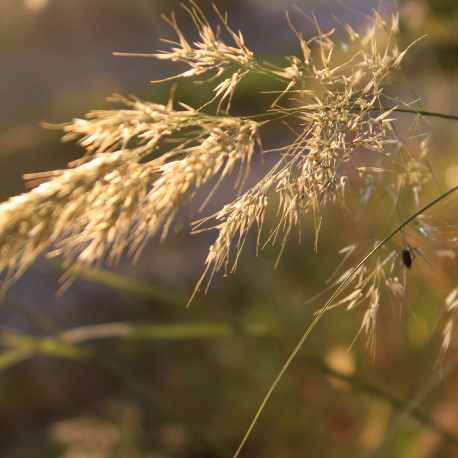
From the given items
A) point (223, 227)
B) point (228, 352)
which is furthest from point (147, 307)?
point (223, 227)

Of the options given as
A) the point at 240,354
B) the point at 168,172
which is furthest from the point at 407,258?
the point at 240,354

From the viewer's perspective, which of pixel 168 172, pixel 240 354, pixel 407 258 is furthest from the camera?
pixel 240 354

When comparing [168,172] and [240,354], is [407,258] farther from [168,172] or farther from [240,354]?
[240,354]

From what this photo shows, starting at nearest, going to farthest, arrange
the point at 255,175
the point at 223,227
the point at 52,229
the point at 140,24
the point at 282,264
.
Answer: the point at 52,229, the point at 223,227, the point at 282,264, the point at 255,175, the point at 140,24

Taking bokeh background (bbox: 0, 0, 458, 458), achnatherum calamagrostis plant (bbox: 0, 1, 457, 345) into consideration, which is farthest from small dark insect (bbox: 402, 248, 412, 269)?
bokeh background (bbox: 0, 0, 458, 458)

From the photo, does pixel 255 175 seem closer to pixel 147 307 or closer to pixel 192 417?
pixel 147 307

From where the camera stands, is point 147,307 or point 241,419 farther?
point 147,307
